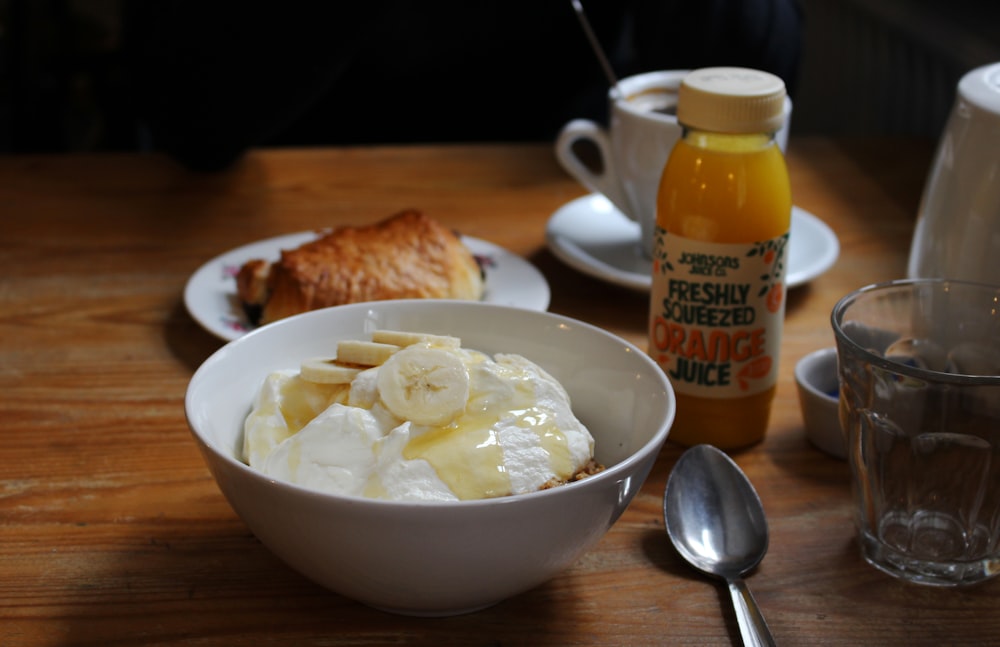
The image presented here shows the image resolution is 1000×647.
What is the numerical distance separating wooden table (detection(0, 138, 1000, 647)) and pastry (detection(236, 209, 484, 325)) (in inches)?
2.9

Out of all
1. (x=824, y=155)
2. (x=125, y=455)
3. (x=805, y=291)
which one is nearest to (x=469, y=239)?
(x=805, y=291)

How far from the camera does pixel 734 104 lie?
68cm

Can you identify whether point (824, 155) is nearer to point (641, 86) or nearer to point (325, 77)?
point (641, 86)

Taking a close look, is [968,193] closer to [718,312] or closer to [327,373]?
[718,312]

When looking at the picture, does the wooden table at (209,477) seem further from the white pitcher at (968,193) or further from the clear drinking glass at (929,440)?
the white pitcher at (968,193)

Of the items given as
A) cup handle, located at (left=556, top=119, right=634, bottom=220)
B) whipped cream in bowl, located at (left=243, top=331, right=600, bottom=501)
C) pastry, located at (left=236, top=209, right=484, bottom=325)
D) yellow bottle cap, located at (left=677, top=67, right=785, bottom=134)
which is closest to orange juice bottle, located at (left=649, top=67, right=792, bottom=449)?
yellow bottle cap, located at (left=677, top=67, right=785, bottom=134)

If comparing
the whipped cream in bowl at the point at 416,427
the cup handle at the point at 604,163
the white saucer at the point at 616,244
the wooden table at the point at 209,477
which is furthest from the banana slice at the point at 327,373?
the cup handle at the point at 604,163

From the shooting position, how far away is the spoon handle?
55 centimetres

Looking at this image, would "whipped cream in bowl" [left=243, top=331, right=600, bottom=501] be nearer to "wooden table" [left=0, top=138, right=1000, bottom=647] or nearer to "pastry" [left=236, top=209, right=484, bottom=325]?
"wooden table" [left=0, top=138, right=1000, bottom=647]

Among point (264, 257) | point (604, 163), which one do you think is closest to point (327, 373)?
point (264, 257)

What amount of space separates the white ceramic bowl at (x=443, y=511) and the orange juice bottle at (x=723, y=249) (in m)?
0.09

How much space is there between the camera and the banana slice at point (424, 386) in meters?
0.55

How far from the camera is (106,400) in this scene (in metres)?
0.82

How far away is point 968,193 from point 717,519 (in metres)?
0.33
